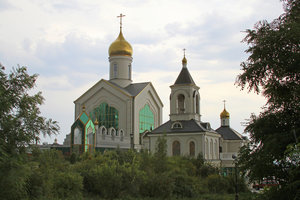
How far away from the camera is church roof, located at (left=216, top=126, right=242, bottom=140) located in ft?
124

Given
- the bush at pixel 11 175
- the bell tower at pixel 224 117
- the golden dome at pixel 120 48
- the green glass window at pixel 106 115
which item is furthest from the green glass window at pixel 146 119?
the bush at pixel 11 175

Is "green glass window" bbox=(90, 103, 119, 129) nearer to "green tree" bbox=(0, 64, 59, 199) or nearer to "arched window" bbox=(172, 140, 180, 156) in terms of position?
"arched window" bbox=(172, 140, 180, 156)

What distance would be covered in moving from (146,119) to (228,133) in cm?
947

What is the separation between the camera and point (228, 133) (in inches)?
1523

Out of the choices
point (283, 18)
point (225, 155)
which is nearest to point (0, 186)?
point (283, 18)

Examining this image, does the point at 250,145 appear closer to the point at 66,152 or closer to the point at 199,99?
the point at 199,99

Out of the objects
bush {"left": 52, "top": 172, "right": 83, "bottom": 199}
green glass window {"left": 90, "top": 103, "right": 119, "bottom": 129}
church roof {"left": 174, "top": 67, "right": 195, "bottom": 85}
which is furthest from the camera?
green glass window {"left": 90, "top": 103, "right": 119, "bottom": 129}

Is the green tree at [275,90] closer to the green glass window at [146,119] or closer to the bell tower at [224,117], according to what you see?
the green glass window at [146,119]

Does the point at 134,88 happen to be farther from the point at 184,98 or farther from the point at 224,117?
the point at 184,98

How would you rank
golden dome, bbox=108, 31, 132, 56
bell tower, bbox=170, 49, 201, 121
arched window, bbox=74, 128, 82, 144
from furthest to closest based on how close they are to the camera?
golden dome, bbox=108, 31, 132, 56 → arched window, bbox=74, 128, 82, 144 → bell tower, bbox=170, 49, 201, 121

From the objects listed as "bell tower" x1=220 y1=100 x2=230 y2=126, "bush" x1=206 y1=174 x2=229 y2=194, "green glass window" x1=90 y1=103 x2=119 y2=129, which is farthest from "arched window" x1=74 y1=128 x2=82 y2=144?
"bell tower" x1=220 y1=100 x2=230 y2=126

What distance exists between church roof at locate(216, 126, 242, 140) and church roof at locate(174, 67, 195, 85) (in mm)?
10321

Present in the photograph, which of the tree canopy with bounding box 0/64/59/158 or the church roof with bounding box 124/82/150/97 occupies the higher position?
the church roof with bounding box 124/82/150/97

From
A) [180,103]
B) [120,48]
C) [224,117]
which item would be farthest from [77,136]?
[224,117]
